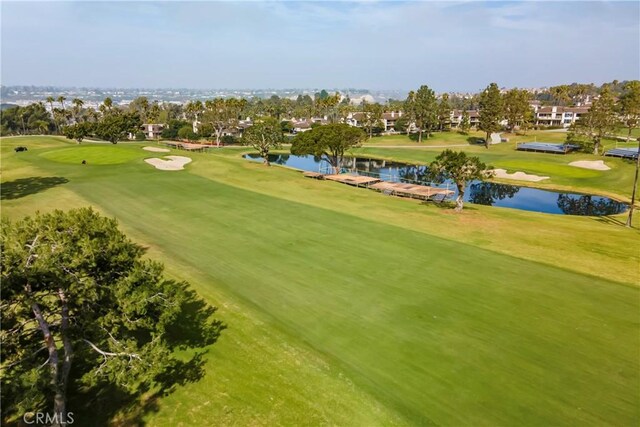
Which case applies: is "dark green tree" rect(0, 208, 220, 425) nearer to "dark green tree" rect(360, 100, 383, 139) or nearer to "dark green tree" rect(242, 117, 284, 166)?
"dark green tree" rect(242, 117, 284, 166)

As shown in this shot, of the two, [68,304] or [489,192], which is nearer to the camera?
[68,304]

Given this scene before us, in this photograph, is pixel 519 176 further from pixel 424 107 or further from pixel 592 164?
pixel 424 107

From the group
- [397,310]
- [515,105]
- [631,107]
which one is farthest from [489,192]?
[631,107]

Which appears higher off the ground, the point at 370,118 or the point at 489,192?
the point at 370,118

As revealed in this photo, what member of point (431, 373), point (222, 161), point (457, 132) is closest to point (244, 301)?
point (431, 373)

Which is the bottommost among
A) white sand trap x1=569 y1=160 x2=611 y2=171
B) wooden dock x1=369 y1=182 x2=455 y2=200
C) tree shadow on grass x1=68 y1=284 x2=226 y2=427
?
Result: tree shadow on grass x1=68 y1=284 x2=226 y2=427

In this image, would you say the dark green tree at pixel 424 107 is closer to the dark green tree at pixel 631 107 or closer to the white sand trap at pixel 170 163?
the dark green tree at pixel 631 107

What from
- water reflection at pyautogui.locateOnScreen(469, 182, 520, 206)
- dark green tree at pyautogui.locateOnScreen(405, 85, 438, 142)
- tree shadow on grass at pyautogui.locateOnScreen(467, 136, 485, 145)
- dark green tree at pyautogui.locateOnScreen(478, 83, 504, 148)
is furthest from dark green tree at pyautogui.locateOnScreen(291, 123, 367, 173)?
tree shadow on grass at pyautogui.locateOnScreen(467, 136, 485, 145)
